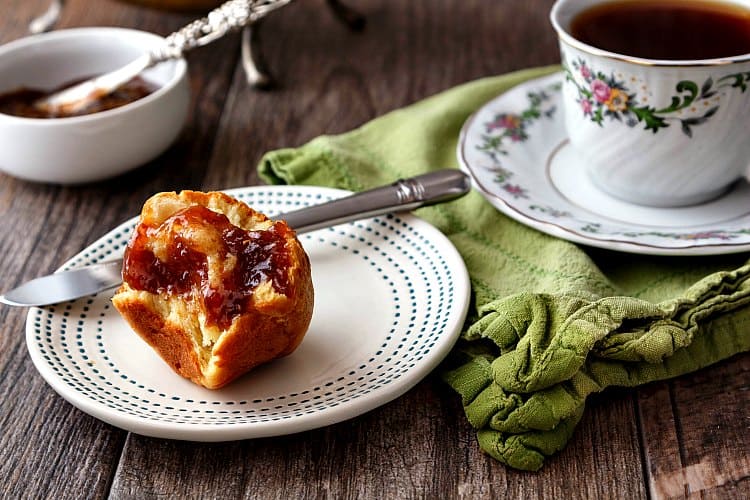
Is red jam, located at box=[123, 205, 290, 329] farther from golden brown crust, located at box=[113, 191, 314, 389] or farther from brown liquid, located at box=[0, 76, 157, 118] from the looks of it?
brown liquid, located at box=[0, 76, 157, 118]

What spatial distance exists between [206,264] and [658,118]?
2.14 ft

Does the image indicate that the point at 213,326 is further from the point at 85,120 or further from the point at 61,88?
the point at 61,88

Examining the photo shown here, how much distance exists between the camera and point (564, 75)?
140 cm

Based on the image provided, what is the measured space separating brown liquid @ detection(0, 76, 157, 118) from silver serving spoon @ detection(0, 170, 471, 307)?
484mm

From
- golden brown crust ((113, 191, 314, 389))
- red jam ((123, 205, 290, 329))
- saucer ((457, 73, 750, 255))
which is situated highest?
red jam ((123, 205, 290, 329))

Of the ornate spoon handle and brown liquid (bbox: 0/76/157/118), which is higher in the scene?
the ornate spoon handle

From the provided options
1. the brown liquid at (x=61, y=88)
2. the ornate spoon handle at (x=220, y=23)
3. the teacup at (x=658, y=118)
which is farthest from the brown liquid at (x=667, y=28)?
the brown liquid at (x=61, y=88)

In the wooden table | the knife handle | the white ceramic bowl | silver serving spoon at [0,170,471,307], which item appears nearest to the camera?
the wooden table

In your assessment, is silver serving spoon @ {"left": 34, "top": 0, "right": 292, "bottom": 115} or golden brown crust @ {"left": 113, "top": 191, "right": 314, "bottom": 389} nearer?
golden brown crust @ {"left": 113, "top": 191, "right": 314, "bottom": 389}

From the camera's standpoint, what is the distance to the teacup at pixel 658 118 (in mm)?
1239

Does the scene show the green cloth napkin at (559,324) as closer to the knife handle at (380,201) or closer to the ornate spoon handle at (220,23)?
the knife handle at (380,201)

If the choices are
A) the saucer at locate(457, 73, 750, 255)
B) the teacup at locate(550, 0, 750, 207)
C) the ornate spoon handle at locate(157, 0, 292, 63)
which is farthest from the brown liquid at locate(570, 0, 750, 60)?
the ornate spoon handle at locate(157, 0, 292, 63)

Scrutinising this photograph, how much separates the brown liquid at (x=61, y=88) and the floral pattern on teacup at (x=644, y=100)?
78cm

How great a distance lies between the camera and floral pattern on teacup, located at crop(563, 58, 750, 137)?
4.07 feet
